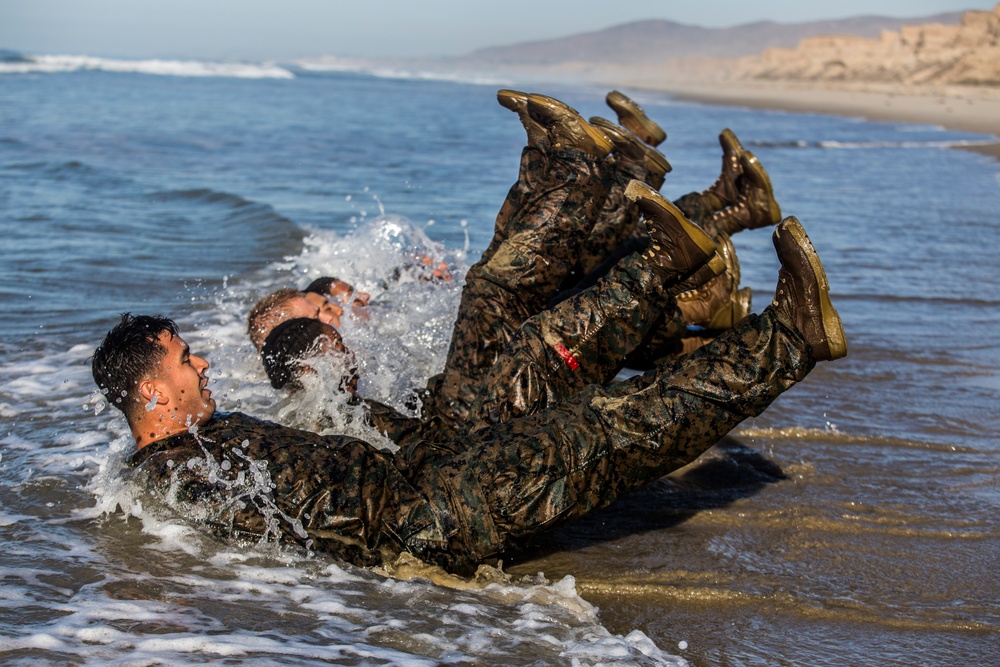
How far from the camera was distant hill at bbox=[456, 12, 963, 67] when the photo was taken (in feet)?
514

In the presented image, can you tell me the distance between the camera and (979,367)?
5867 millimetres

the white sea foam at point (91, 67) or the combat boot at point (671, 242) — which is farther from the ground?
the white sea foam at point (91, 67)

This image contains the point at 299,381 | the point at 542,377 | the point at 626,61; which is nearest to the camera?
the point at 542,377

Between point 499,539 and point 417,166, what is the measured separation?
11886 mm

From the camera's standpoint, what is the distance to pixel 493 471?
3422 mm

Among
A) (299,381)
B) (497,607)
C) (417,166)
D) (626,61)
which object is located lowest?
(497,607)

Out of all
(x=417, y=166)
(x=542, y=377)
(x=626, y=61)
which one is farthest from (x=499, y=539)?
(x=626, y=61)

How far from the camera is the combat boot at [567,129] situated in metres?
4.57

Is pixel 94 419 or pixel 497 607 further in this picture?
pixel 94 419

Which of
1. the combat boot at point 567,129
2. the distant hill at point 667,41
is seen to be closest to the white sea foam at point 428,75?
the combat boot at point 567,129

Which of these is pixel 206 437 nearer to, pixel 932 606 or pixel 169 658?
pixel 169 658

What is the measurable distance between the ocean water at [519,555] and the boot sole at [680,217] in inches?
45.8

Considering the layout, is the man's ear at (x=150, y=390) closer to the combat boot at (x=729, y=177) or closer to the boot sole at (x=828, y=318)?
the boot sole at (x=828, y=318)

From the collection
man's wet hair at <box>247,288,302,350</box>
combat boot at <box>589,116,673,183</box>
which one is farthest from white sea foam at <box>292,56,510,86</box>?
man's wet hair at <box>247,288,302,350</box>
